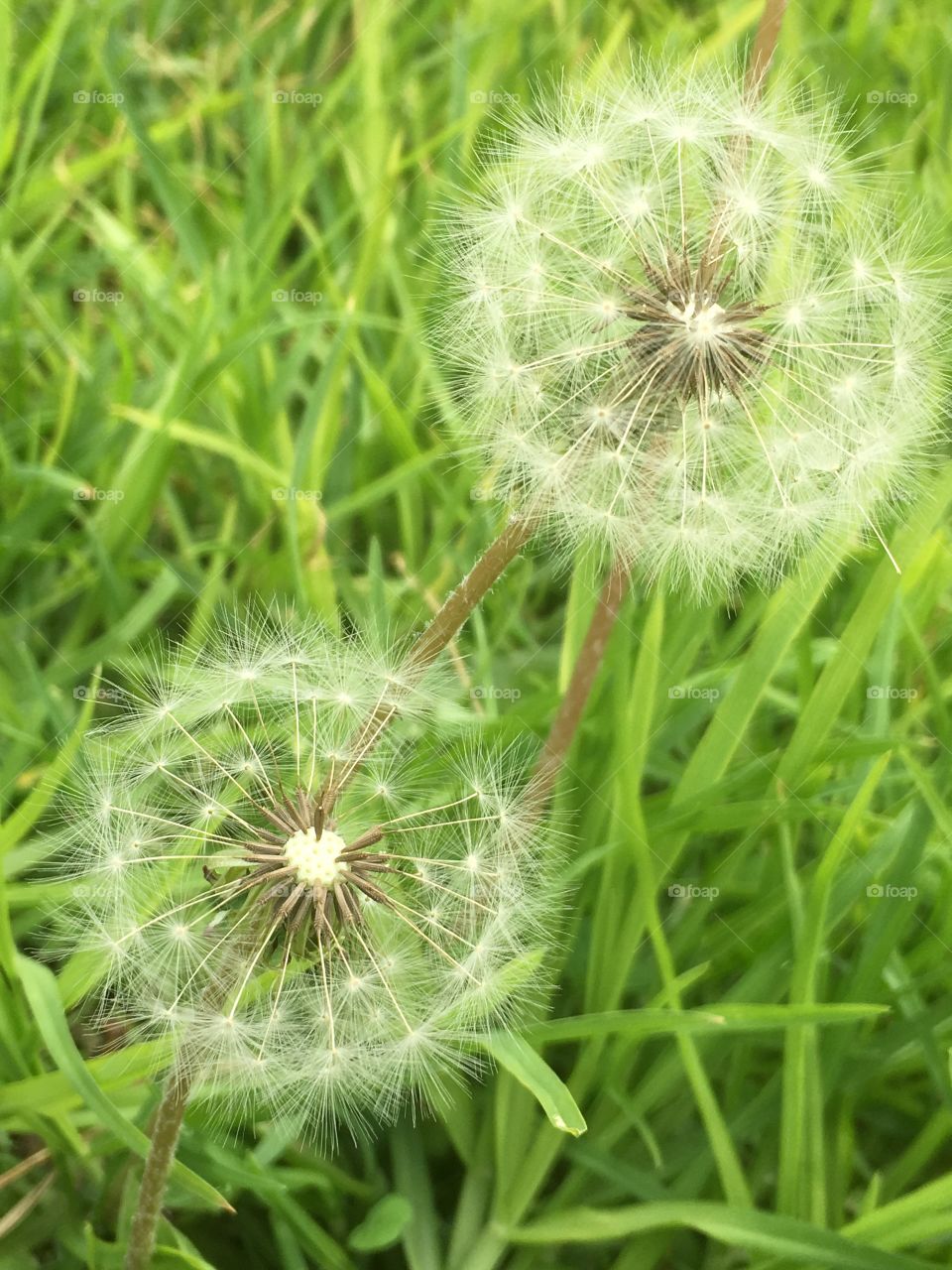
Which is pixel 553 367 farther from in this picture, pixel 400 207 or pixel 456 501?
pixel 400 207

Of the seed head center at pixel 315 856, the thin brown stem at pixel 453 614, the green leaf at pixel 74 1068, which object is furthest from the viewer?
the green leaf at pixel 74 1068

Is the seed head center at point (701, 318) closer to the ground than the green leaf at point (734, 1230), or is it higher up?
higher up

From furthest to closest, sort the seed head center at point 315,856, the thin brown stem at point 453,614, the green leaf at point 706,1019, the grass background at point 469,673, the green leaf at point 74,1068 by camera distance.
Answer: the grass background at point 469,673
the green leaf at point 706,1019
the green leaf at point 74,1068
the thin brown stem at point 453,614
the seed head center at point 315,856

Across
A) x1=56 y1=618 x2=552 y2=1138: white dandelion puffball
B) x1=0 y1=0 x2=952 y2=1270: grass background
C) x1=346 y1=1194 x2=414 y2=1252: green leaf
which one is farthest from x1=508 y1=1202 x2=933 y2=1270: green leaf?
x1=56 y1=618 x2=552 y2=1138: white dandelion puffball

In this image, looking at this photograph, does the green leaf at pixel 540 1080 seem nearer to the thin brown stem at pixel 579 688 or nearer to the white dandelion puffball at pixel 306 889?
the white dandelion puffball at pixel 306 889

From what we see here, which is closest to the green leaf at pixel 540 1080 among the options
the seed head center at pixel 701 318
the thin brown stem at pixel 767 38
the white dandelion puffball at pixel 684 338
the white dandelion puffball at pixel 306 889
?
the white dandelion puffball at pixel 306 889

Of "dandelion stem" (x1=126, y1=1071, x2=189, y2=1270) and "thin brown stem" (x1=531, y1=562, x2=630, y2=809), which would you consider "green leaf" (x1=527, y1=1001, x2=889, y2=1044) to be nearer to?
"thin brown stem" (x1=531, y1=562, x2=630, y2=809)

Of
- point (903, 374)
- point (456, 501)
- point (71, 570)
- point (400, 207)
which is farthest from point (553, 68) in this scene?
point (903, 374)

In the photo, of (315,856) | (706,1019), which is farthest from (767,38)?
(706,1019)
